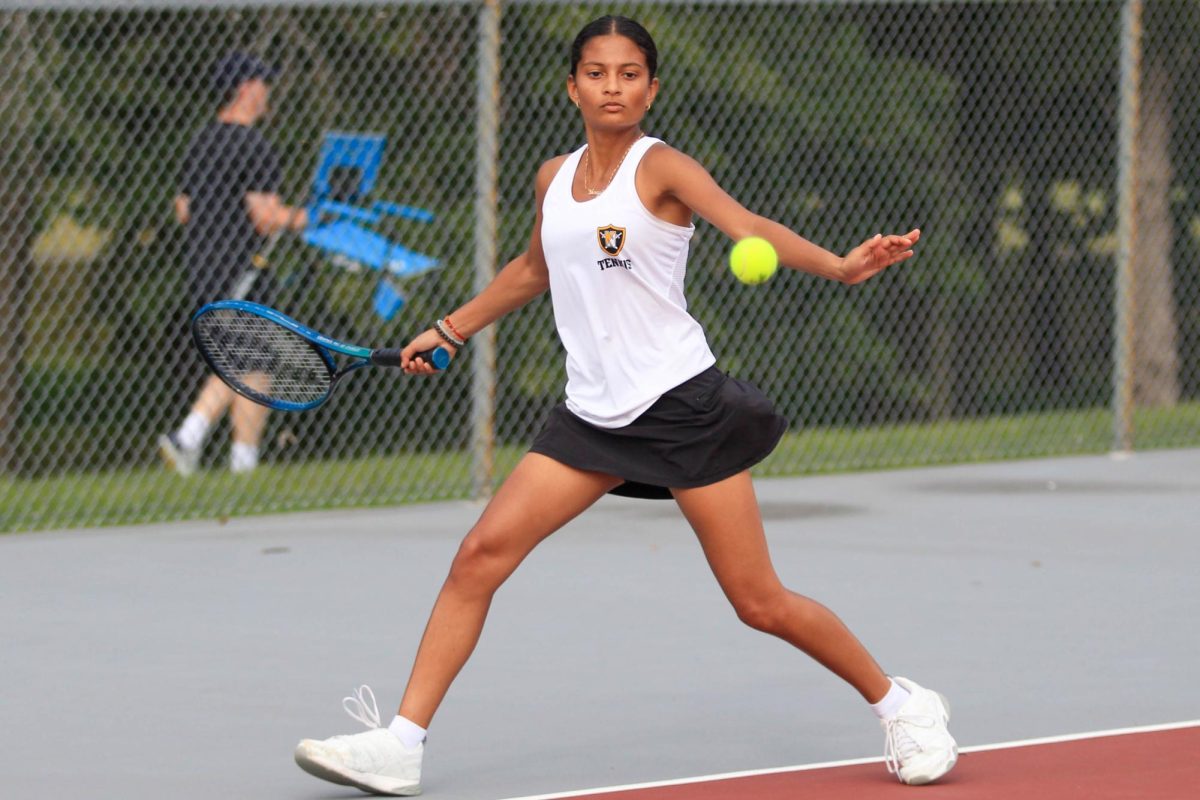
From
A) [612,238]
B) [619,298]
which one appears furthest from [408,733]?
[612,238]

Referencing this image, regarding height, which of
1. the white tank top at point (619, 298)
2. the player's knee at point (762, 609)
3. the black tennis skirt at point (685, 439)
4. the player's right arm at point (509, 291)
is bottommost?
the player's knee at point (762, 609)

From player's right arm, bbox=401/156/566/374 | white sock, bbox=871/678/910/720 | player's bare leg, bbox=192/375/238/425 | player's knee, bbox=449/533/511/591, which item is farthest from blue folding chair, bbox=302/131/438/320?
white sock, bbox=871/678/910/720

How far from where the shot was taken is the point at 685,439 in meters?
4.86

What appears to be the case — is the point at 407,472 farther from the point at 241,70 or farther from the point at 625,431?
the point at 625,431

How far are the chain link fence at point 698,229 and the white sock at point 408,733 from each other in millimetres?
5231

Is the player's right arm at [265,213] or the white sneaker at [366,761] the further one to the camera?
the player's right arm at [265,213]

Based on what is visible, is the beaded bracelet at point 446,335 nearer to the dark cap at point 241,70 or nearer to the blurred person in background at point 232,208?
the blurred person in background at point 232,208

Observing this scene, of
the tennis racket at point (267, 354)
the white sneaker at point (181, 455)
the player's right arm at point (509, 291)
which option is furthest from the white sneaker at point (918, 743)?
the white sneaker at point (181, 455)

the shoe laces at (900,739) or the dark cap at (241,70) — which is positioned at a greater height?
the dark cap at (241,70)

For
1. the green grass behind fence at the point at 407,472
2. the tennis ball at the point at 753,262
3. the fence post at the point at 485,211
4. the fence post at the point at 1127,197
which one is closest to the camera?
the tennis ball at the point at 753,262

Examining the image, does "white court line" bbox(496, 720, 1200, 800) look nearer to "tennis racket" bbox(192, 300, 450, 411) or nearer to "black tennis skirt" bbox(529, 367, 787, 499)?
"black tennis skirt" bbox(529, 367, 787, 499)

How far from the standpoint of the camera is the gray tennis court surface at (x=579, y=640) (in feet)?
17.4

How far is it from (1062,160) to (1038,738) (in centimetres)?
1146

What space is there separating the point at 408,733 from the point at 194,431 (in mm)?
5626
